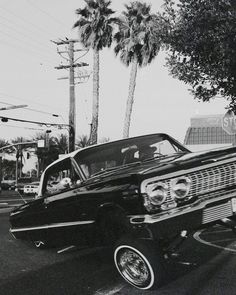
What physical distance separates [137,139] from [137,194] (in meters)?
1.89

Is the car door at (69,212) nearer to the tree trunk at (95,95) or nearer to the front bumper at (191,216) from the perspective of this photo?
the front bumper at (191,216)

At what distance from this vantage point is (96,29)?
27938 mm

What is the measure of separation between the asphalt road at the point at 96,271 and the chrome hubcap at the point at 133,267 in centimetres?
12

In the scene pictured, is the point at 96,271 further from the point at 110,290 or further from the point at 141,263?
the point at 141,263

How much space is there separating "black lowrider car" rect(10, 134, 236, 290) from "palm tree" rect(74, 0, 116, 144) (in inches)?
863

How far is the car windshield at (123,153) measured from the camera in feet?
18.9

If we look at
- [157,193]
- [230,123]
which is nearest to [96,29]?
[230,123]

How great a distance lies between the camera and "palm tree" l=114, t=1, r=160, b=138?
27.2 metres

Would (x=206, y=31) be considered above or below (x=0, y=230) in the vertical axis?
above

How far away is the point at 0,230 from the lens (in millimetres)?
9438

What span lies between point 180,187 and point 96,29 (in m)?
24.9

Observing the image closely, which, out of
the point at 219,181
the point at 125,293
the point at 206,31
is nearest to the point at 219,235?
the point at 219,181

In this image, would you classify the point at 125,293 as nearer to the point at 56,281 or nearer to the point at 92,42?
the point at 56,281

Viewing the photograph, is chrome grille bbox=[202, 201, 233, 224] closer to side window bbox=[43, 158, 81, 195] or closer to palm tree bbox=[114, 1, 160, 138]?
side window bbox=[43, 158, 81, 195]
